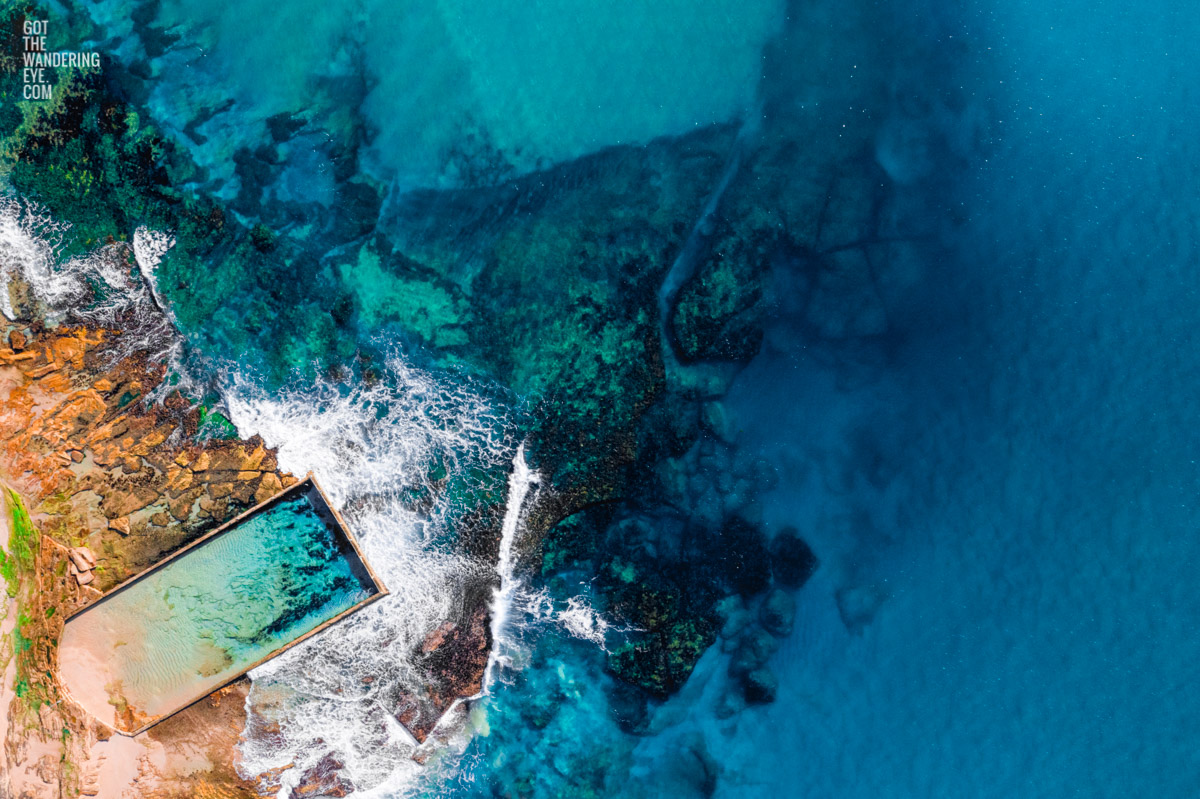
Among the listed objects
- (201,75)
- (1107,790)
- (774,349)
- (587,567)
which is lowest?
(1107,790)

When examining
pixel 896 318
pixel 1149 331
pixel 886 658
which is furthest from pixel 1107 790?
pixel 896 318

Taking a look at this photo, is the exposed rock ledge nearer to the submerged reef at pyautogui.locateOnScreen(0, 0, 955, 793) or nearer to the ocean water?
the submerged reef at pyautogui.locateOnScreen(0, 0, 955, 793)

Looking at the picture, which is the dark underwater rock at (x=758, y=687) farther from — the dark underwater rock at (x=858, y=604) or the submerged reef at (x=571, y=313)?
the dark underwater rock at (x=858, y=604)

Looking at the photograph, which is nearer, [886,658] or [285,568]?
[285,568]

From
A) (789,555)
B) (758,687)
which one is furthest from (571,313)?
(758,687)

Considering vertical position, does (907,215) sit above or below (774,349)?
above

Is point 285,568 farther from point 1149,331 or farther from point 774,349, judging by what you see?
point 1149,331
